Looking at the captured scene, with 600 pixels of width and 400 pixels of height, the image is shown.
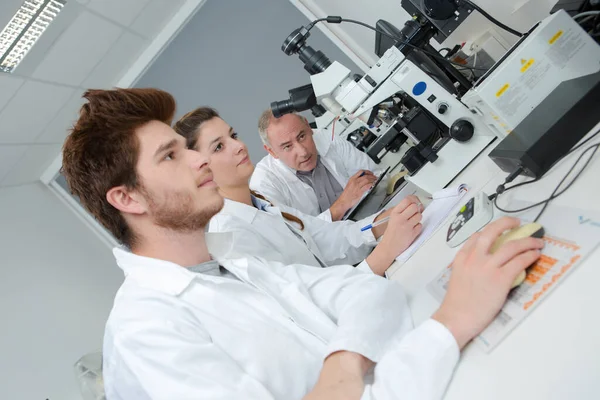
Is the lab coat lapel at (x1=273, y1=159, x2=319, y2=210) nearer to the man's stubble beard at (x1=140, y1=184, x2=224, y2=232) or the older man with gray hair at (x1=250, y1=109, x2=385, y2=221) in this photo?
the older man with gray hair at (x1=250, y1=109, x2=385, y2=221)

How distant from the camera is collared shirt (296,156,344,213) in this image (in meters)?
2.64

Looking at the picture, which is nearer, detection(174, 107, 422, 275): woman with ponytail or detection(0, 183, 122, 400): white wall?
detection(174, 107, 422, 275): woman with ponytail

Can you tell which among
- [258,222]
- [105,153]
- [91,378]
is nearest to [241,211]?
[258,222]

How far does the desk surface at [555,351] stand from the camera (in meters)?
0.49

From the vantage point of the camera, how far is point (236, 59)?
12.4 feet

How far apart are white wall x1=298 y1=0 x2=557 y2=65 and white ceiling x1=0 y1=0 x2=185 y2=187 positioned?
4.41ft

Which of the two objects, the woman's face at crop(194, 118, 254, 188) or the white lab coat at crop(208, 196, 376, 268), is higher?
the woman's face at crop(194, 118, 254, 188)

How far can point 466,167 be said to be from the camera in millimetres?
1344

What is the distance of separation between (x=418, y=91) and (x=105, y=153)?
0.87 meters

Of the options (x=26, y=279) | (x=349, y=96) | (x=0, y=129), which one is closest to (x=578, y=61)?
(x=349, y=96)

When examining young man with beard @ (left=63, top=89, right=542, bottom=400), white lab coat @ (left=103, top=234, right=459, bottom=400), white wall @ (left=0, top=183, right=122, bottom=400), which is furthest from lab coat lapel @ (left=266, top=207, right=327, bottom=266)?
white wall @ (left=0, top=183, right=122, bottom=400)

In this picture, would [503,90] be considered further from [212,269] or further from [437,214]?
[212,269]

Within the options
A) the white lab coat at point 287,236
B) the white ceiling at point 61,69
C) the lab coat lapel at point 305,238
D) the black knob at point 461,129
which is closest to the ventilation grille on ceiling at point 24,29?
the white ceiling at point 61,69

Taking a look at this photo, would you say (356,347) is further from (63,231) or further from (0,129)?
(63,231)
